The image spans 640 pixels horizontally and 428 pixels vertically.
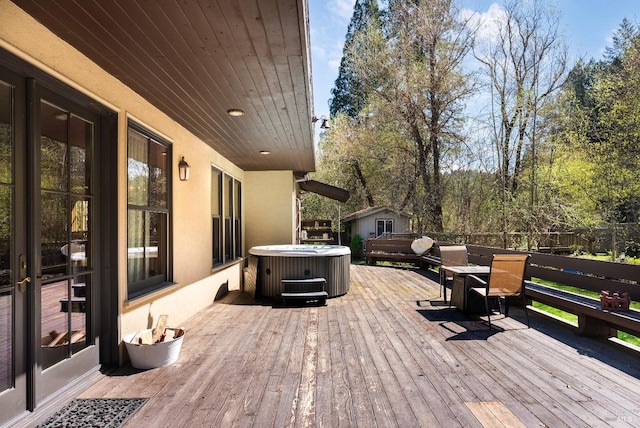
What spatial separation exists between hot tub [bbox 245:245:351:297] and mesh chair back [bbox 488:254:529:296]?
250 cm

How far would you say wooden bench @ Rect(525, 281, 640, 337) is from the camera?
3316 millimetres

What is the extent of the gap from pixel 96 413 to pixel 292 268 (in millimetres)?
3821

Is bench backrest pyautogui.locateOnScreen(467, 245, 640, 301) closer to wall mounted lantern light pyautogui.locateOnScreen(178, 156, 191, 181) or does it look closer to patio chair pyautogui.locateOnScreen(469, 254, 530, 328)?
patio chair pyautogui.locateOnScreen(469, 254, 530, 328)

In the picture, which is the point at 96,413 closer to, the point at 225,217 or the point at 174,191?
the point at 174,191

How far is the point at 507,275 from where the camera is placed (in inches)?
173

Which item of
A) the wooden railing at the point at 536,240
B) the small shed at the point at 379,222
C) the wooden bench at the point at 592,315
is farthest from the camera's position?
the small shed at the point at 379,222

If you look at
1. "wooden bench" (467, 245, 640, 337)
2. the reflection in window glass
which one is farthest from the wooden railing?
the reflection in window glass

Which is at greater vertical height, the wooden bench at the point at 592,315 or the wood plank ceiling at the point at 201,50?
the wood plank ceiling at the point at 201,50

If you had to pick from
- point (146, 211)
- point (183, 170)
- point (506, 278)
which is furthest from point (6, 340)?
point (506, 278)

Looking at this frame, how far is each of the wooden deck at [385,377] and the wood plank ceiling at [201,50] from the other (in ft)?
7.58

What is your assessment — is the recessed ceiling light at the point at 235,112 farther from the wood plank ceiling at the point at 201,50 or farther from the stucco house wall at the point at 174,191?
the stucco house wall at the point at 174,191

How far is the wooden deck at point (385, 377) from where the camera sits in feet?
7.64

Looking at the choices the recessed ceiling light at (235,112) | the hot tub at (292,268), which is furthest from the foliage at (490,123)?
the recessed ceiling light at (235,112)

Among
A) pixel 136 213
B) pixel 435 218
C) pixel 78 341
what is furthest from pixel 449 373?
pixel 435 218
